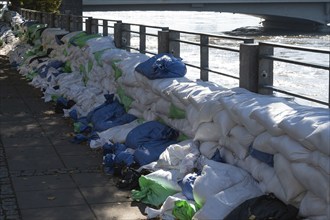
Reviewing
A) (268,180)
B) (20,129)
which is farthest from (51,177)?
(20,129)

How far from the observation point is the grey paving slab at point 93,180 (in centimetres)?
625

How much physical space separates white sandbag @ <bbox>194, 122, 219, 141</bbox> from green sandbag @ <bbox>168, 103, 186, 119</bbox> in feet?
2.32

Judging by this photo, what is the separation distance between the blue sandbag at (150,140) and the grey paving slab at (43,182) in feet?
2.34

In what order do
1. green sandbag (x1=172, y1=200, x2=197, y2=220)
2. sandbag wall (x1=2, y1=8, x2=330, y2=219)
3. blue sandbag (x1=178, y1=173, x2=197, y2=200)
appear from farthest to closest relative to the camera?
blue sandbag (x1=178, y1=173, x2=197, y2=200) < green sandbag (x1=172, y1=200, x2=197, y2=220) < sandbag wall (x1=2, y1=8, x2=330, y2=219)

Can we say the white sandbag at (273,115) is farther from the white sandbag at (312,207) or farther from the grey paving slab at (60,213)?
the grey paving slab at (60,213)

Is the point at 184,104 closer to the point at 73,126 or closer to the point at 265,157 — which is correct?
the point at 265,157

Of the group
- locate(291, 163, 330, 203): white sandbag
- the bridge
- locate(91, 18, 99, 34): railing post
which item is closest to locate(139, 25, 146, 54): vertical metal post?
locate(91, 18, 99, 34): railing post

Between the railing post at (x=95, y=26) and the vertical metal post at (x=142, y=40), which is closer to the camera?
the vertical metal post at (x=142, y=40)

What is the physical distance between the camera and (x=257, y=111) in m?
4.87

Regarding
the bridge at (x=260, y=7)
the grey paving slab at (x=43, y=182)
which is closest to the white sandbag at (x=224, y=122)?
the grey paving slab at (x=43, y=182)

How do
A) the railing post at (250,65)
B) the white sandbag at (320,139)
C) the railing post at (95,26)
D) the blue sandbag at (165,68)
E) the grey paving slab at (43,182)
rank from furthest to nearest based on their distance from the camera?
the railing post at (95,26) < the blue sandbag at (165,68) < the railing post at (250,65) < the grey paving slab at (43,182) < the white sandbag at (320,139)

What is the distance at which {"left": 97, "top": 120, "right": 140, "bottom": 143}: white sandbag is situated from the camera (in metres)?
7.54

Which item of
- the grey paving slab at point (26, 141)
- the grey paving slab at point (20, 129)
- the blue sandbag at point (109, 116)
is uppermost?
the blue sandbag at point (109, 116)

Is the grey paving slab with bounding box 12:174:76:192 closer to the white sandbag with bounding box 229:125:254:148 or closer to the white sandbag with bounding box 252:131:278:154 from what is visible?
the white sandbag with bounding box 229:125:254:148
